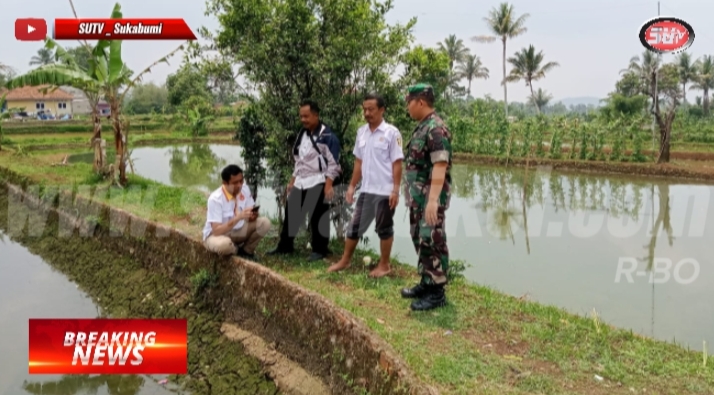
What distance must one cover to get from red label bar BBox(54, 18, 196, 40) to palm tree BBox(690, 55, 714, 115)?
37172 millimetres

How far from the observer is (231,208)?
5.07 meters

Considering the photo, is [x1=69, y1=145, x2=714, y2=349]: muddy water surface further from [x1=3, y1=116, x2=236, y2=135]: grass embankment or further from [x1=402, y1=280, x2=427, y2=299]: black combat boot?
[x1=3, y1=116, x2=236, y2=135]: grass embankment

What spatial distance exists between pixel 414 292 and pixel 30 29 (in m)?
8.96

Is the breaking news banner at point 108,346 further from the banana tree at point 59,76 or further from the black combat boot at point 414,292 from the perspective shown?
the banana tree at point 59,76

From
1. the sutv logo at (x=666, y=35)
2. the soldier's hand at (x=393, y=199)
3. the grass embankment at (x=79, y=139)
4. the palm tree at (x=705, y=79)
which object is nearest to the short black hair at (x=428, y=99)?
the soldier's hand at (x=393, y=199)

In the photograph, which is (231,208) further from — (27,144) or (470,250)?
(27,144)

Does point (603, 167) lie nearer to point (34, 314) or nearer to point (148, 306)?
point (148, 306)

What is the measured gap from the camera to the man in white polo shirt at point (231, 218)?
4.96m

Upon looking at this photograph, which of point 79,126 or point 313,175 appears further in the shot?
point 79,126

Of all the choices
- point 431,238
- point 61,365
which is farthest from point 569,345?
point 61,365

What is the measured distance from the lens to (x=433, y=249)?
408 cm

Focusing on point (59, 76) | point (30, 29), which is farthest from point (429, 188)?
point (30, 29)

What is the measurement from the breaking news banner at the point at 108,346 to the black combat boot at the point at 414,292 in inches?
72.4

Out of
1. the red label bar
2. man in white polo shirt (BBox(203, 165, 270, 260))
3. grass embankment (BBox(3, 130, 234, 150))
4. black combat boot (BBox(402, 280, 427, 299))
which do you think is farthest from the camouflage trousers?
grass embankment (BBox(3, 130, 234, 150))
